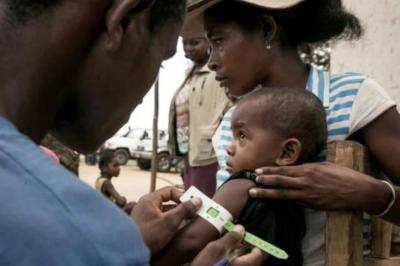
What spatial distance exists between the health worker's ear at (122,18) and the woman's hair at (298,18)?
4.16 ft

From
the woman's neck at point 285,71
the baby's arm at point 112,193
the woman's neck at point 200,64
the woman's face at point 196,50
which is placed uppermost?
the woman's neck at point 285,71

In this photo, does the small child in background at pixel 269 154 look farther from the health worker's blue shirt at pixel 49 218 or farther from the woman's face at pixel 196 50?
the woman's face at pixel 196 50

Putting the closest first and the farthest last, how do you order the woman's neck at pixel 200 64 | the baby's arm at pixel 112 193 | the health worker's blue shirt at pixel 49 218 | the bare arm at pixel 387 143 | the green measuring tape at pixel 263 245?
the health worker's blue shirt at pixel 49 218 → the green measuring tape at pixel 263 245 → the bare arm at pixel 387 143 → the woman's neck at pixel 200 64 → the baby's arm at pixel 112 193

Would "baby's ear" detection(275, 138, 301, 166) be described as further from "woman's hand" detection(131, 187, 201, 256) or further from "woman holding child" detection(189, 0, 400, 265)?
"woman's hand" detection(131, 187, 201, 256)

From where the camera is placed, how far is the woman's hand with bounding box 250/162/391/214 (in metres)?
1.76

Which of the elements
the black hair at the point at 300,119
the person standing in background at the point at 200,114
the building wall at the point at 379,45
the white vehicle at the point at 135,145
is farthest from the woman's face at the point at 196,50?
the white vehicle at the point at 135,145

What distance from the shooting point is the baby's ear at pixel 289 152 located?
1938 millimetres

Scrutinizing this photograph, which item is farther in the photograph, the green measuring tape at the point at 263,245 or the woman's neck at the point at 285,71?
the woman's neck at the point at 285,71

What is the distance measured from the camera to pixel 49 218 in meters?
0.70

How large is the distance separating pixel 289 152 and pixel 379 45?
2.07 metres

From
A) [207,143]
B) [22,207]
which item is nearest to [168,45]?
[22,207]

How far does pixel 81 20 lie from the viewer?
33.2 inches

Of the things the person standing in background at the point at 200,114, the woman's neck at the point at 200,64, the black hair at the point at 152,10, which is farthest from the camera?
the woman's neck at the point at 200,64

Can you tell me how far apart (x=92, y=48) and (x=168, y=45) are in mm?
214
